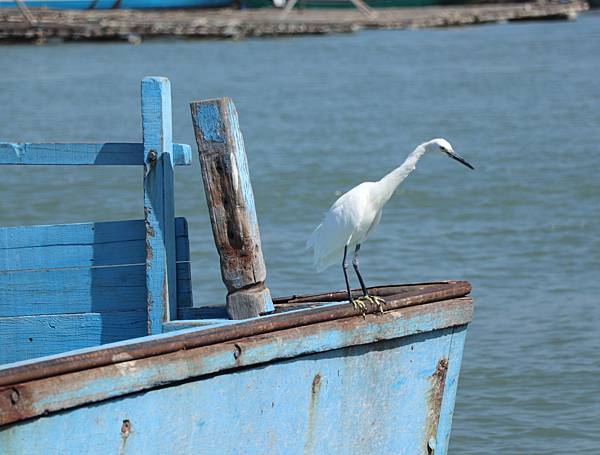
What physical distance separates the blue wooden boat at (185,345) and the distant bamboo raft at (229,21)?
3860cm

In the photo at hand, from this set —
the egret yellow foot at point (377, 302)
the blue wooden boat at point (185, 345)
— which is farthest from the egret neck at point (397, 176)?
the egret yellow foot at point (377, 302)

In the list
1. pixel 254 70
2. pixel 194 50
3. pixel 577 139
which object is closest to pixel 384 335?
pixel 577 139

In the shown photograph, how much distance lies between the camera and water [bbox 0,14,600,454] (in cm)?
Result: 807

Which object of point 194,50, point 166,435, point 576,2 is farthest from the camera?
point 576,2

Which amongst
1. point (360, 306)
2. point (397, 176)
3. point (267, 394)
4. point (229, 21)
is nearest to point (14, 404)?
point (267, 394)

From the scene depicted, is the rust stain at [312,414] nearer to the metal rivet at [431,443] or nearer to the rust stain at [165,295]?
the metal rivet at [431,443]

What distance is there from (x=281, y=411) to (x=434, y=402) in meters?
0.72

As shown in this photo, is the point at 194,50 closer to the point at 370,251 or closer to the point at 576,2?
the point at 576,2

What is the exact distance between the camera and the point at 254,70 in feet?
107

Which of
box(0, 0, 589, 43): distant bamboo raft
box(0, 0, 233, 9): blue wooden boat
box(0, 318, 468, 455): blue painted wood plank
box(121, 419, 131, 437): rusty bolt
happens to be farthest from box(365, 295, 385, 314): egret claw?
box(0, 0, 233, 9): blue wooden boat

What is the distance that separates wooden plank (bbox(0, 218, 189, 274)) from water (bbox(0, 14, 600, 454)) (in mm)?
3235

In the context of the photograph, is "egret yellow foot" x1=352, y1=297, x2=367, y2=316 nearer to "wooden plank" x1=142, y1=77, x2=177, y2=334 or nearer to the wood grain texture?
"wooden plank" x1=142, y1=77, x2=177, y2=334

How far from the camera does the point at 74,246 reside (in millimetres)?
4301

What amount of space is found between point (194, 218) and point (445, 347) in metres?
9.97
